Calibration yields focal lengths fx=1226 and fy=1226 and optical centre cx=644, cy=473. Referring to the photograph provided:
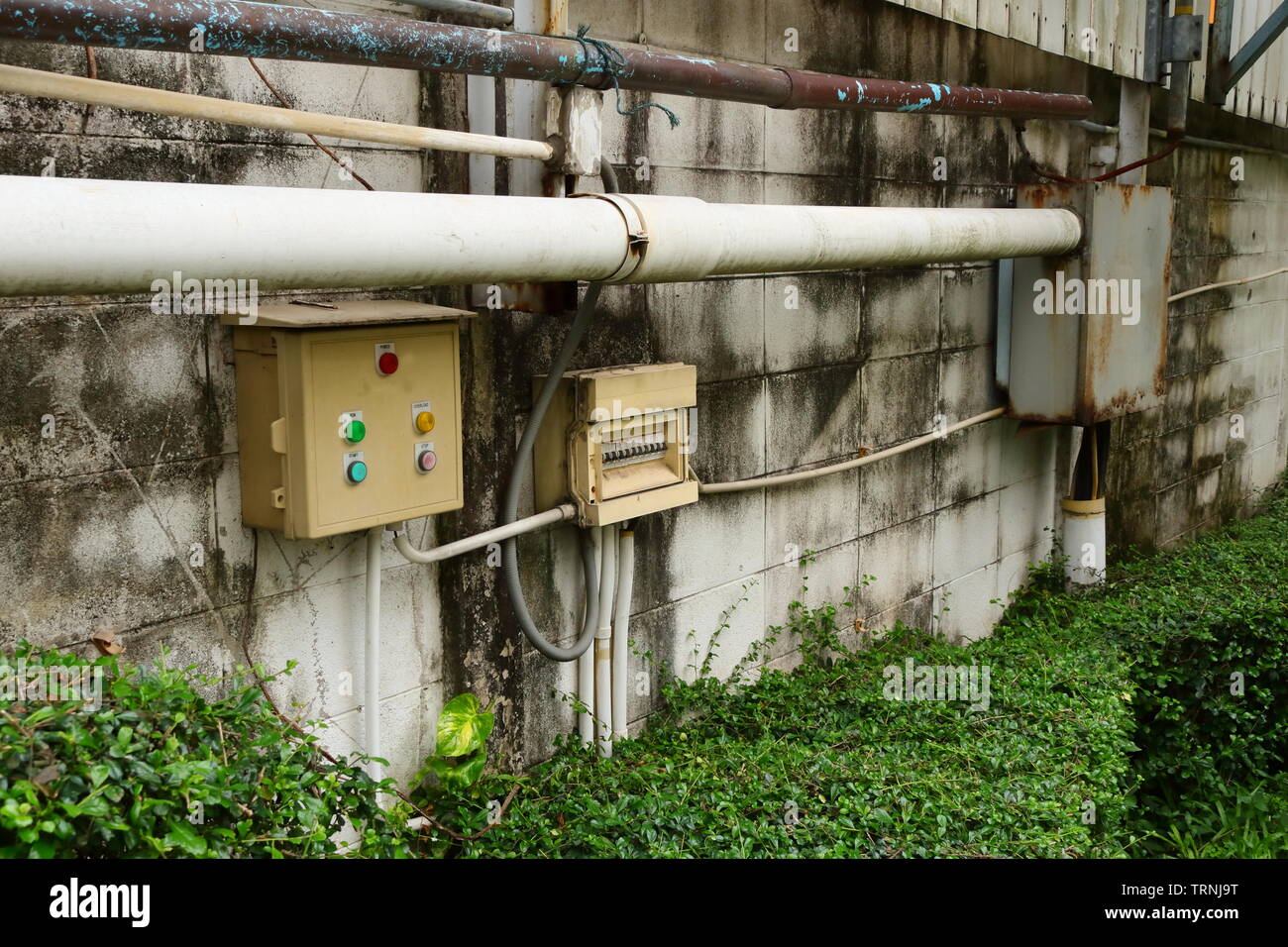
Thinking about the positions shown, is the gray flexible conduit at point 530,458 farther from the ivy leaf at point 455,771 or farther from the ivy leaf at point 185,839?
the ivy leaf at point 185,839

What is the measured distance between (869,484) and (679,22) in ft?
8.44

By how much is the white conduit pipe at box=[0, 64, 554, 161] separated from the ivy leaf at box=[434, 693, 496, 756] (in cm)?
187

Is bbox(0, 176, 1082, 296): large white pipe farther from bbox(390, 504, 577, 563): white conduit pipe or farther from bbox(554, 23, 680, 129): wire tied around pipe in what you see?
bbox(390, 504, 577, 563): white conduit pipe

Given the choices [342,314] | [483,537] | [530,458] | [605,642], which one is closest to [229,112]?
[342,314]

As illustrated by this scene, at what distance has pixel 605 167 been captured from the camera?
13.9 feet

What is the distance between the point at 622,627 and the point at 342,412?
Answer: 174 cm

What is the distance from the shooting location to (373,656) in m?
3.94

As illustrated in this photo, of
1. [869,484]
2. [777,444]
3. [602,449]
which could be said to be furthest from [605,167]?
[869,484]

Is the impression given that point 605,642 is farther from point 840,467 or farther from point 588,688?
point 840,467

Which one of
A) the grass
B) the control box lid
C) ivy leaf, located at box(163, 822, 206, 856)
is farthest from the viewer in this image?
the grass

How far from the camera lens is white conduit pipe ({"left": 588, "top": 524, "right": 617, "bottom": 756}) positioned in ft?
15.7

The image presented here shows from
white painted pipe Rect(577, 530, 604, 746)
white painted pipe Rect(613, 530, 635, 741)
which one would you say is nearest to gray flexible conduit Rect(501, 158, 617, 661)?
white painted pipe Rect(577, 530, 604, 746)

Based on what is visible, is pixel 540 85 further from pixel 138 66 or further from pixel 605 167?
pixel 138 66

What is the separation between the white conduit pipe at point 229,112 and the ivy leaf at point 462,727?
73.7 inches
